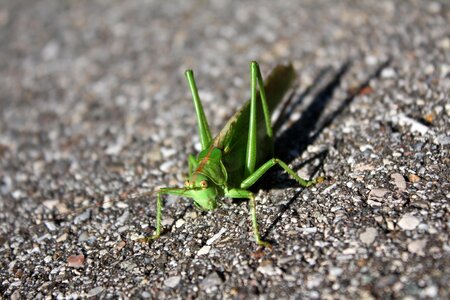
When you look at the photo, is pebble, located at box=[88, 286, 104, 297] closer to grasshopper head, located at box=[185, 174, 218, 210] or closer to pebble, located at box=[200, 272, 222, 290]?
pebble, located at box=[200, 272, 222, 290]

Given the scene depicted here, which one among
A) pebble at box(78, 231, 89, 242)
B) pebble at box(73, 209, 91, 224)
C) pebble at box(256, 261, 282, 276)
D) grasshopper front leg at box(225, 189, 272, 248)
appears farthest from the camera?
pebble at box(73, 209, 91, 224)

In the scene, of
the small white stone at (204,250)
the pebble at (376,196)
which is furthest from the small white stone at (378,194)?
the small white stone at (204,250)

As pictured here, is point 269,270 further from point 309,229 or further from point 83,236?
point 83,236

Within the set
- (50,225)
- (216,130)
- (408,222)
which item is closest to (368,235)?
(408,222)

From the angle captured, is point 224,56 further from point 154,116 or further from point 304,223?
point 304,223

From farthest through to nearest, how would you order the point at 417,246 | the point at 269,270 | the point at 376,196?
1. the point at 376,196
2. the point at 269,270
3. the point at 417,246

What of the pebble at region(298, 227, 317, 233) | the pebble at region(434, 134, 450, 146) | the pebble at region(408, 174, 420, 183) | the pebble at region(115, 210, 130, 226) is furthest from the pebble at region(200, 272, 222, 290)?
the pebble at region(434, 134, 450, 146)
